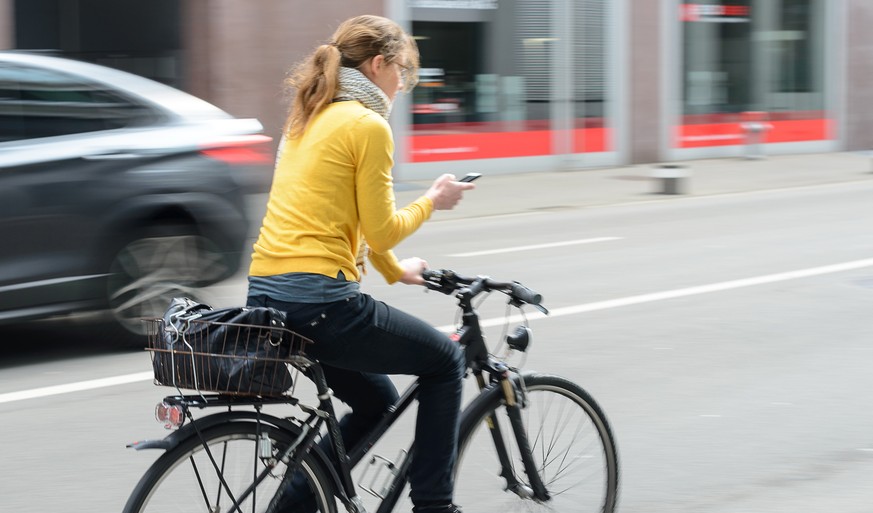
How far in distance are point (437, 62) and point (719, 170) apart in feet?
16.5

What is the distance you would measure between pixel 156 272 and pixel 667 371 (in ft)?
9.40

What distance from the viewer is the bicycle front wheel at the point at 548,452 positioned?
3621 millimetres

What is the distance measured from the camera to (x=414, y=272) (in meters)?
3.47

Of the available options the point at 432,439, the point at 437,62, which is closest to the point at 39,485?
the point at 432,439

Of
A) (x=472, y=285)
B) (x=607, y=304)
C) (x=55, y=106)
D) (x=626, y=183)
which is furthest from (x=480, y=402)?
(x=626, y=183)

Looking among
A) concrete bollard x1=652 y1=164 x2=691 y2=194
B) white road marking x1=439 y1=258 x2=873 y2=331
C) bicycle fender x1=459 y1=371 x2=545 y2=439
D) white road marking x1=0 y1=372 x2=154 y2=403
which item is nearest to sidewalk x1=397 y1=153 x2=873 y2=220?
concrete bollard x1=652 y1=164 x2=691 y2=194

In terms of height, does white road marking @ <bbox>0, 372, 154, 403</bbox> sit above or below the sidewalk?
below

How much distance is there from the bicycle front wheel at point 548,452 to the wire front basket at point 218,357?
705mm

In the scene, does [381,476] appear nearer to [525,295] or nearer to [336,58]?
[525,295]

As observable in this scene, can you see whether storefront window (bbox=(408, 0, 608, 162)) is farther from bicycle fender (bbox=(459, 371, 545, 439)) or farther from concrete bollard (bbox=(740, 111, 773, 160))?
bicycle fender (bbox=(459, 371, 545, 439))

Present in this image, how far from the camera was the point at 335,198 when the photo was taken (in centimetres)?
320

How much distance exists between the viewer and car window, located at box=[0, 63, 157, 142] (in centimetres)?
660

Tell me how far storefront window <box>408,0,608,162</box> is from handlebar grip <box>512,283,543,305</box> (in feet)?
48.6

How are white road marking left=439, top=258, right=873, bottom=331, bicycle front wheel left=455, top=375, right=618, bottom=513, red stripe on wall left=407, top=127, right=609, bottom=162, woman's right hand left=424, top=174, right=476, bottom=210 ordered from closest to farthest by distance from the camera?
woman's right hand left=424, top=174, right=476, bottom=210 → bicycle front wheel left=455, top=375, right=618, bottom=513 → white road marking left=439, top=258, right=873, bottom=331 → red stripe on wall left=407, top=127, right=609, bottom=162
